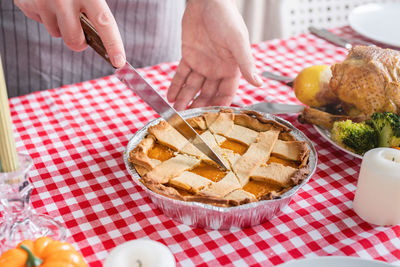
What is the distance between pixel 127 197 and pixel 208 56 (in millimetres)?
617

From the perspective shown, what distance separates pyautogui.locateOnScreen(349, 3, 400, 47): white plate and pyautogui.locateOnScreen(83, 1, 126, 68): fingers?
113cm

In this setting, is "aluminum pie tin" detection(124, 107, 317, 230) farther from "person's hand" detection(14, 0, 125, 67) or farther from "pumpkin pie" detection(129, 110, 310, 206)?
"person's hand" detection(14, 0, 125, 67)

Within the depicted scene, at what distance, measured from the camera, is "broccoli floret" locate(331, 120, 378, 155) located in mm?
1172

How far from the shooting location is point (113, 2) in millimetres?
1733

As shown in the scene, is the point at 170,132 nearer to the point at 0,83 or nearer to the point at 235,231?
Result: the point at 235,231

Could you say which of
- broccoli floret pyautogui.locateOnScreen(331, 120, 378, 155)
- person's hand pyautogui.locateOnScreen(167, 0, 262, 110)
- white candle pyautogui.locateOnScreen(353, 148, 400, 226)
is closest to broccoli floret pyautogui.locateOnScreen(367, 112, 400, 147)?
broccoli floret pyautogui.locateOnScreen(331, 120, 378, 155)

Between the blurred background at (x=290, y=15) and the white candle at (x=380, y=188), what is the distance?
6.46 feet

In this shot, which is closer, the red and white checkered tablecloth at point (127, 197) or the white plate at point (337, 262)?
the white plate at point (337, 262)

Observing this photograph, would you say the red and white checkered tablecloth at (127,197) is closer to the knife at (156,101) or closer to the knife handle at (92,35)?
the knife at (156,101)

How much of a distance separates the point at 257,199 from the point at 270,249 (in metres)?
0.11

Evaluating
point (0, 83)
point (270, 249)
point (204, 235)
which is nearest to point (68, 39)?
point (0, 83)

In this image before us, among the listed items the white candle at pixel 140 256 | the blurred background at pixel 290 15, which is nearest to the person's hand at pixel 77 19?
the white candle at pixel 140 256

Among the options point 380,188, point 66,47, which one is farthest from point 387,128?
point 66,47

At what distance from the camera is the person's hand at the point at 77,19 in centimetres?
110
